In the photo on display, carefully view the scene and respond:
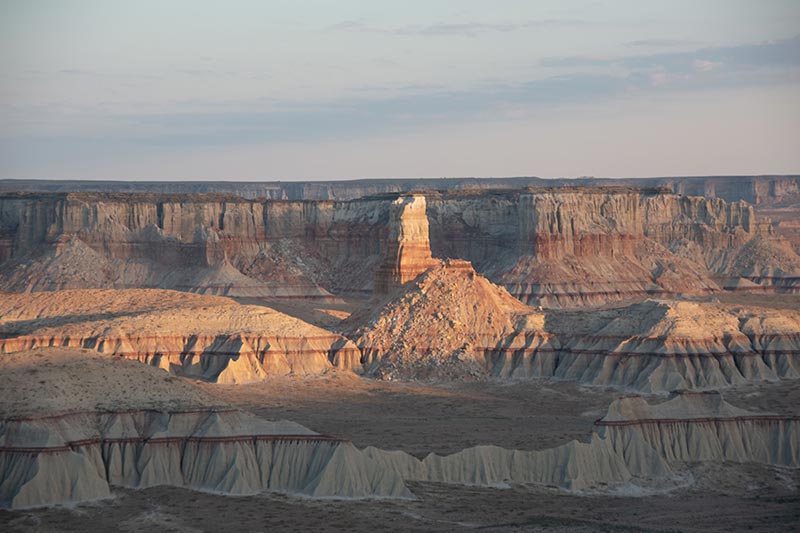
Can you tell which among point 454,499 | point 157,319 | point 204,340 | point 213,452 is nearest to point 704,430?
point 454,499

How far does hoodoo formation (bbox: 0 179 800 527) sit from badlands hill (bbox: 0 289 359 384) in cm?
19

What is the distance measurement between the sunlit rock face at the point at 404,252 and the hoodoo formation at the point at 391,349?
0.16m

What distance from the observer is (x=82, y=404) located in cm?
6825

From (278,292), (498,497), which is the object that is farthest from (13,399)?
(278,292)

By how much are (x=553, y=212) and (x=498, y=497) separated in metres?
96.7

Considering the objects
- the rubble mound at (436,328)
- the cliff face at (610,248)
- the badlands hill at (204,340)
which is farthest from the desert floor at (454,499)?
the cliff face at (610,248)

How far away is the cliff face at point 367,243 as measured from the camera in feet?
527

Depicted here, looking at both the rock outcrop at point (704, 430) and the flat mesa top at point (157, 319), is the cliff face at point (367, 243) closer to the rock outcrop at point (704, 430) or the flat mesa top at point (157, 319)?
the flat mesa top at point (157, 319)

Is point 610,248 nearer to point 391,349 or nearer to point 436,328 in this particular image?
point 436,328

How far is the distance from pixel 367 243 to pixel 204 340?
79.2 m

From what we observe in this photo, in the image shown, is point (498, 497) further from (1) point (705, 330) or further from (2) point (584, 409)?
(1) point (705, 330)

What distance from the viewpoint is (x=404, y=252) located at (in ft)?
390

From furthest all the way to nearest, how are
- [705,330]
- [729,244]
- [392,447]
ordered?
1. [729,244]
2. [705,330]
3. [392,447]

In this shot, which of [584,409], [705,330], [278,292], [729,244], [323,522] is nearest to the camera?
[323,522]
